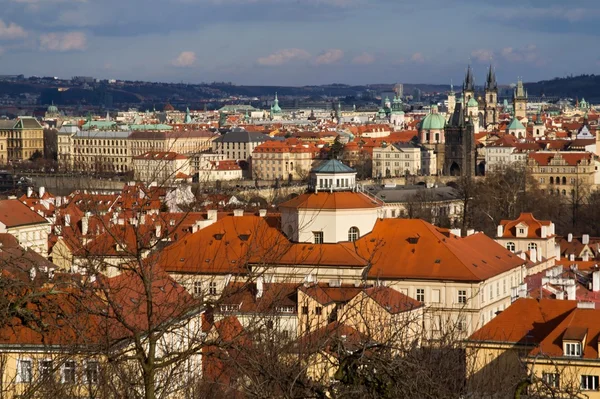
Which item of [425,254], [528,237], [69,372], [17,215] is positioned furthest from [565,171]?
[69,372]

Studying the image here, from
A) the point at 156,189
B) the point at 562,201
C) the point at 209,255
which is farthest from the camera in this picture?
the point at 562,201

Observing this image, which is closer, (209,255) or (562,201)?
(209,255)

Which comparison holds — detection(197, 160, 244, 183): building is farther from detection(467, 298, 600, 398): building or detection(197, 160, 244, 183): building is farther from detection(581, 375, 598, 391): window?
detection(581, 375, 598, 391): window

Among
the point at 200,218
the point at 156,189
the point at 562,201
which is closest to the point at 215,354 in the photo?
the point at 156,189

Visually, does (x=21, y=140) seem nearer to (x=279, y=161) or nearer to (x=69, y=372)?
(x=279, y=161)

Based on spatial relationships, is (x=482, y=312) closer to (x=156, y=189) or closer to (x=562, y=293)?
(x=562, y=293)
